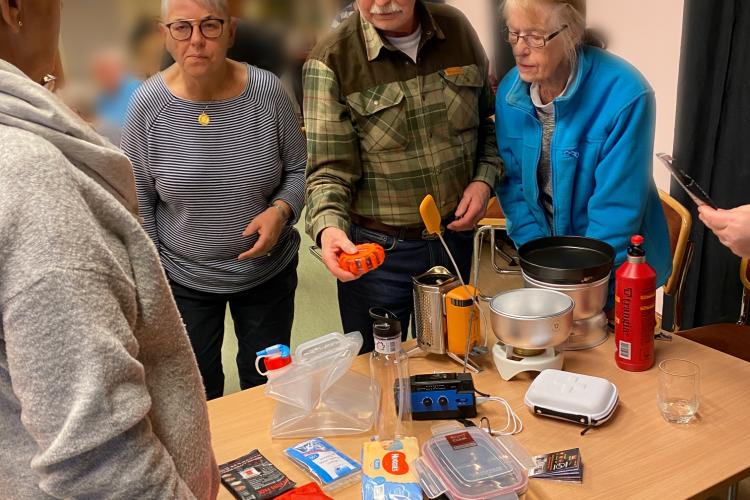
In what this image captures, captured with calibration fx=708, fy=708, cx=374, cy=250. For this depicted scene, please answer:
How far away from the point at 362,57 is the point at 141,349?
130cm

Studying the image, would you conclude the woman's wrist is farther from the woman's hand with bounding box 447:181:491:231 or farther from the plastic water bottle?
the plastic water bottle

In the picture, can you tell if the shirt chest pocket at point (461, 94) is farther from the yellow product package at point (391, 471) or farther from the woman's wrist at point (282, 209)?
the yellow product package at point (391, 471)

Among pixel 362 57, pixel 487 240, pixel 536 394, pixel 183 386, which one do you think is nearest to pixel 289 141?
pixel 362 57

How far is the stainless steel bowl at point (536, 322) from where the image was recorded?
1.48m

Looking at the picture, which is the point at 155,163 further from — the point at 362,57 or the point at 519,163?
the point at 519,163

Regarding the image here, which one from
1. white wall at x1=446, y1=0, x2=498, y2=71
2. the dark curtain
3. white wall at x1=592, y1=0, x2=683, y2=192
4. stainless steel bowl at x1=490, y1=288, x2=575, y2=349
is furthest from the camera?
white wall at x1=446, y1=0, x2=498, y2=71

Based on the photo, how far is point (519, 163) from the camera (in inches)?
76.9

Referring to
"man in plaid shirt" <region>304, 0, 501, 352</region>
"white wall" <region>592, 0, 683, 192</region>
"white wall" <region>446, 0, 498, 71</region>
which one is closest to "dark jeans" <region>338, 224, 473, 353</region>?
"man in plaid shirt" <region>304, 0, 501, 352</region>

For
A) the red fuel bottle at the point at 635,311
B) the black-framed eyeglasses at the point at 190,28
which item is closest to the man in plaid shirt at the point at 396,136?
the black-framed eyeglasses at the point at 190,28

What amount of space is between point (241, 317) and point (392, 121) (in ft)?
2.64

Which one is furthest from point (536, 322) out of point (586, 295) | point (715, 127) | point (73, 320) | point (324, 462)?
point (715, 127)

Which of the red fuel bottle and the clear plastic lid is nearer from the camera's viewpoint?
the clear plastic lid

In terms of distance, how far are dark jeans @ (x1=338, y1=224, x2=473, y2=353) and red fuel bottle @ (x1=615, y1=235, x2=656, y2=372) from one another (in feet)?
1.99

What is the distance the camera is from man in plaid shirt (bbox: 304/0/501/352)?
6.18ft
